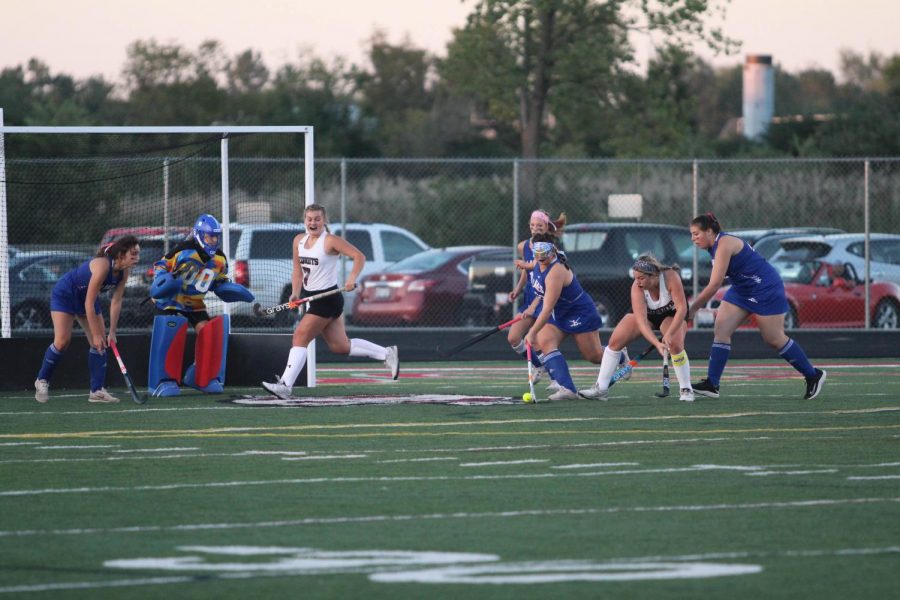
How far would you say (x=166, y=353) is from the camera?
15.1 metres

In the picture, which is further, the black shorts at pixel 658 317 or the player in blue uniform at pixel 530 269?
the player in blue uniform at pixel 530 269

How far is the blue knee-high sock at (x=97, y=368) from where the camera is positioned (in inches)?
562

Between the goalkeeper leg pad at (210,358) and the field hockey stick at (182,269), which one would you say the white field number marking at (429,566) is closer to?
the field hockey stick at (182,269)

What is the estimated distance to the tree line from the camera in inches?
1359

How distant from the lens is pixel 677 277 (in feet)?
44.7

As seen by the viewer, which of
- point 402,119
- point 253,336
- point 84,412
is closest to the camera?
point 84,412

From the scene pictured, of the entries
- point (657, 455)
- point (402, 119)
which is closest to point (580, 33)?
point (657, 455)

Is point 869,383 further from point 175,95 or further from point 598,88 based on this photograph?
point 175,95

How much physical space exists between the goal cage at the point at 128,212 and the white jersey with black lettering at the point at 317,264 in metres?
1.35

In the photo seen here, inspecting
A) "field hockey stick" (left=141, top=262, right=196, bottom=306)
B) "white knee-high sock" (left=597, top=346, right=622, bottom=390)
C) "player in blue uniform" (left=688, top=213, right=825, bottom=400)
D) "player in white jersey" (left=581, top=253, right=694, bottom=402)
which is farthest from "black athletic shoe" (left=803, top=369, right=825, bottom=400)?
"field hockey stick" (left=141, top=262, right=196, bottom=306)

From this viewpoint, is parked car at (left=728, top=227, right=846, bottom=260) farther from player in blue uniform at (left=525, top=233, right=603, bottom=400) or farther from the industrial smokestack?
the industrial smokestack

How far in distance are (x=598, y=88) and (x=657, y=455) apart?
26.0 meters

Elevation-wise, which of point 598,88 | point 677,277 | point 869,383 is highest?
point 598,88

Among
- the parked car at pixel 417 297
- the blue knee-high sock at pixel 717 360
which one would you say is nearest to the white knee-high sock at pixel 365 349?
the blue knee-high sock at pixel 717 360
